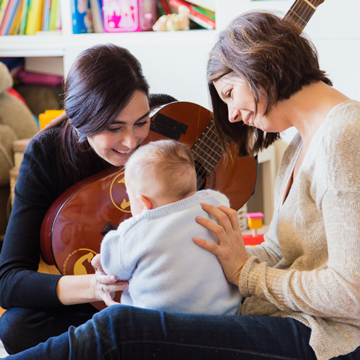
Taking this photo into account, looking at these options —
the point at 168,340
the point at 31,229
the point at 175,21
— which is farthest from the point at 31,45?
the point at 168,340

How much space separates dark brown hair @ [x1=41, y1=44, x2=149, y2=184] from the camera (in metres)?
1.14

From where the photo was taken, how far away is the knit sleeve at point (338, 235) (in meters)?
0.79

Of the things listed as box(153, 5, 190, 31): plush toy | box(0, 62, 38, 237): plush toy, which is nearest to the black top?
box(0, 62, 38, 237): plush toy

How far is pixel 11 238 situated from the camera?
1210 millimetres

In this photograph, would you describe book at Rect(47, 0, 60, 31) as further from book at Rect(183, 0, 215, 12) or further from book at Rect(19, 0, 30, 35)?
book at Rect(183, 0, 215, 12)

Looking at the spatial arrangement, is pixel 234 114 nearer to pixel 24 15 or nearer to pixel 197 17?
pixel 197 17

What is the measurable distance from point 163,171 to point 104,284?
0.99 ft

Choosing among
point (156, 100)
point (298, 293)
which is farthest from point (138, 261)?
point (156, 100)

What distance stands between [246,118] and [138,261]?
1.33 feet

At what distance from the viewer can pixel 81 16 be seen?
237cm

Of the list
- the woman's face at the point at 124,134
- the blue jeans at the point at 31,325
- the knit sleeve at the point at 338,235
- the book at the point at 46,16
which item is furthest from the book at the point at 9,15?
the knit sleeve at the point at 338,235

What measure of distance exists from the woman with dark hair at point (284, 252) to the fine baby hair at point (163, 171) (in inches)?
3.0

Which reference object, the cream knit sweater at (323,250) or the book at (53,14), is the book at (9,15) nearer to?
the book at (53,14)

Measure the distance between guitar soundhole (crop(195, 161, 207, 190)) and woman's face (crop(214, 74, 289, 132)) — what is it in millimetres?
326
